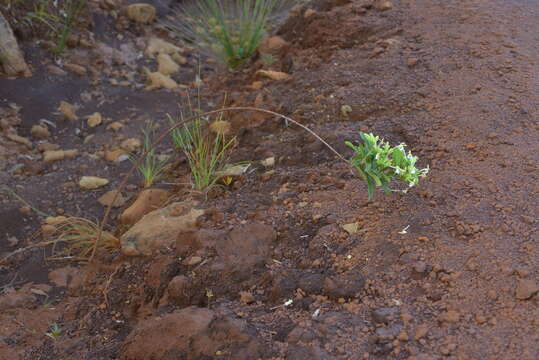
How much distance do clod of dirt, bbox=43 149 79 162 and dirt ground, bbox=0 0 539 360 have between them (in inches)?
1.5

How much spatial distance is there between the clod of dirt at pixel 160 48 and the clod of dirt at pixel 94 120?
0.99 meters

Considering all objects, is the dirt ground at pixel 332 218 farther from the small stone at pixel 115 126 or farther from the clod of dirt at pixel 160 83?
the clod of dirt at pixel 160 83

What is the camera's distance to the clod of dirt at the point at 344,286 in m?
1.64

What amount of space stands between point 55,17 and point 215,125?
1794mm

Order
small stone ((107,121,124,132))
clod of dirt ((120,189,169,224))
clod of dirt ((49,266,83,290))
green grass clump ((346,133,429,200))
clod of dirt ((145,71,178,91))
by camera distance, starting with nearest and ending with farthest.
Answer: green grass clump ((346,133,429,200)), clod of dirt ((49,266,83,290)), clod of dirt ((120,189,169,224)), small stone ((107,121,124,132)), clod of dirt ((145,71,178,91))

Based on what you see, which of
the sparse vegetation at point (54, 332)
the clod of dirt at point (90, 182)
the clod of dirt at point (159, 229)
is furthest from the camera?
the clod of dirt at point (90, 182)

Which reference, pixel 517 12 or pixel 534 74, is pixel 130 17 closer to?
pixel 517 12

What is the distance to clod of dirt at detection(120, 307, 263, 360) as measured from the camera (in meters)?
1.53

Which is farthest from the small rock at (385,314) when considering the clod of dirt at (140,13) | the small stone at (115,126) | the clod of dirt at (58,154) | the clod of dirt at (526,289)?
the clod of dirt at (140,13)

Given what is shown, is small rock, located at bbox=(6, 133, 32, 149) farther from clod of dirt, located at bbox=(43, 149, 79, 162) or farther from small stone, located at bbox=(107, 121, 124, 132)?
small stone, located at bbox=(107, 121, 124, 132)

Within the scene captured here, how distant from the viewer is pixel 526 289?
4.87 feet

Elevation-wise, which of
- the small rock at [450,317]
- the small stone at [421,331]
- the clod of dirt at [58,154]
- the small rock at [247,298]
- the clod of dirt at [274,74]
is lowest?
the clod of dirt at [58,154]

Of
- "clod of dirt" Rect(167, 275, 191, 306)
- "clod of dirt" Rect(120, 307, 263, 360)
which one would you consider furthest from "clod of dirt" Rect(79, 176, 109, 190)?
"clod of dirt" Rect(120, 307, 263, 360)

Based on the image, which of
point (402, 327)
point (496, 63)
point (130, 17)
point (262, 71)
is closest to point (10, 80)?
point (130, 17)
